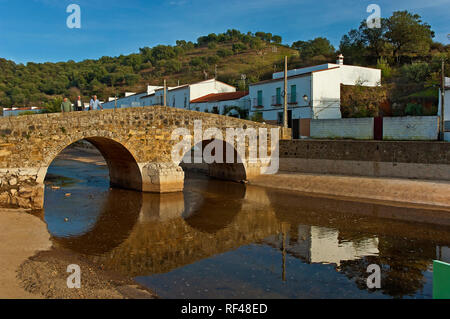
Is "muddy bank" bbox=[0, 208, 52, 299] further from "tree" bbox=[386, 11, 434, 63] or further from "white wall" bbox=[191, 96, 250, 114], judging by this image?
"tree" bbox=[386, 11, 434, 63]

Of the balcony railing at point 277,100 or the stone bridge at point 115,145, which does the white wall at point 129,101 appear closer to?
the balcony railing at point 277,100

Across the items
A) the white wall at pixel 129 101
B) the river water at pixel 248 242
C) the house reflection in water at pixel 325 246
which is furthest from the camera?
the white wall at pixel 129 101

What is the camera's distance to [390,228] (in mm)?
14172

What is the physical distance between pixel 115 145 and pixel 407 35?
1450 inches

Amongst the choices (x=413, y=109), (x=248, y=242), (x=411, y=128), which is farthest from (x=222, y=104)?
(x=248, y=242)

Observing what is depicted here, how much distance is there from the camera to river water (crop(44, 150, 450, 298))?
30.0ft

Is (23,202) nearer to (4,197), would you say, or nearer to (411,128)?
(4,197)

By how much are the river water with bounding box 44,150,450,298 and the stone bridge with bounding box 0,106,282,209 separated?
1.20 m

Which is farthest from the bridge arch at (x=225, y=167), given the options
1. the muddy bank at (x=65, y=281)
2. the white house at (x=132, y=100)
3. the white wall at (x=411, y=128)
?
the white house at (x=132, y=100)

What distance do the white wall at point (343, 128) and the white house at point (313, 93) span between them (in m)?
1.36

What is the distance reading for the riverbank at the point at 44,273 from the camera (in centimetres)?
777
